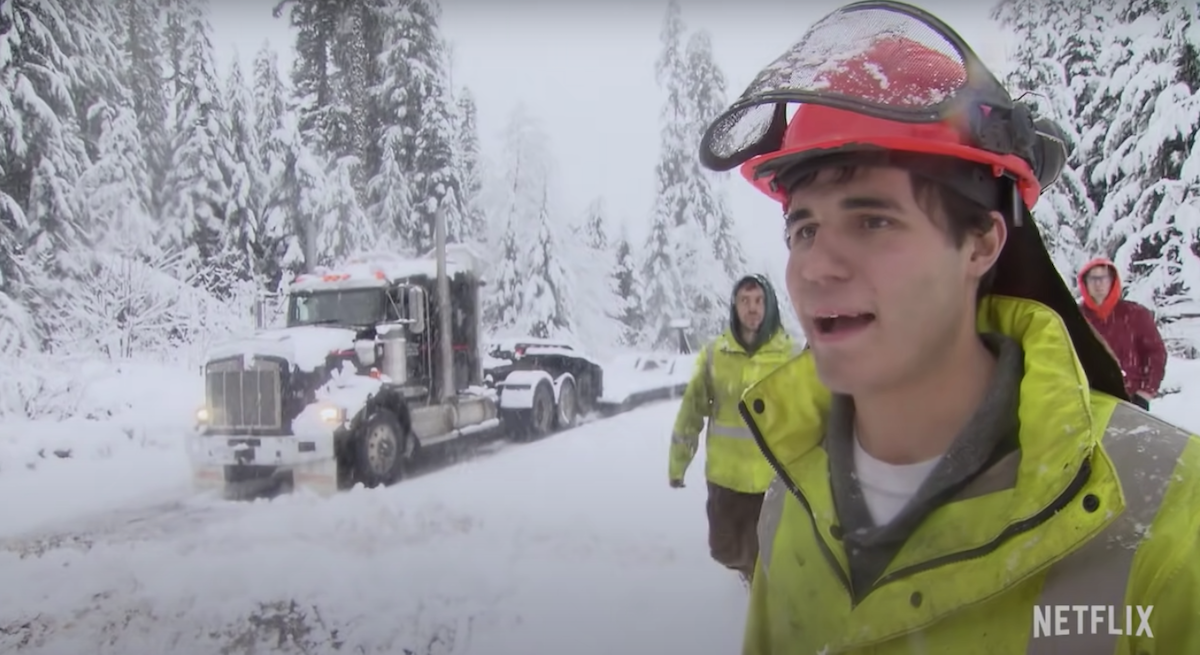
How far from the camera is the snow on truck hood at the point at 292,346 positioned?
614cm

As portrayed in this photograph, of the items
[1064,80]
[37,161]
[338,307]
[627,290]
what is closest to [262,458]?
[338,307]

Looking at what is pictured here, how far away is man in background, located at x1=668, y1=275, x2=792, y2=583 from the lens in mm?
3588

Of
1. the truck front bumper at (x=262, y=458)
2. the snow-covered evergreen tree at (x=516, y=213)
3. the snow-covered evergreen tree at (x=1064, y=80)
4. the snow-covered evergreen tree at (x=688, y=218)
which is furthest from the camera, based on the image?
the truck front bumper at (x=262, y=458)

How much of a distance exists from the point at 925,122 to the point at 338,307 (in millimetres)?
6438

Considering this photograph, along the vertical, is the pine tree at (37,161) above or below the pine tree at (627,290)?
above

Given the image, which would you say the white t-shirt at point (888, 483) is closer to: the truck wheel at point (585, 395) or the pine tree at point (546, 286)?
the pine tree at point (546, 286)

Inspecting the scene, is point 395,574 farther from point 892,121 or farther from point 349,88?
point 892,121

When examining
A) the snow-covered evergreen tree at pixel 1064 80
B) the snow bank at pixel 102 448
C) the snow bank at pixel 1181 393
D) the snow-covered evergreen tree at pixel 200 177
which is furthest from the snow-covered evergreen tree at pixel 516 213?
the snow bank at pixel 1181 393

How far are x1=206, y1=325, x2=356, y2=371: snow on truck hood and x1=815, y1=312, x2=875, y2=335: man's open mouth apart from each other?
5949 millimetres

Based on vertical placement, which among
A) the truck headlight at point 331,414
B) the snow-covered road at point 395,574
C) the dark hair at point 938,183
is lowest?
the snow-covered road at point 395,574

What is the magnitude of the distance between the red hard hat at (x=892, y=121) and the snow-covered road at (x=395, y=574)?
323 centimetres

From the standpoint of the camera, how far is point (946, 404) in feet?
3.49

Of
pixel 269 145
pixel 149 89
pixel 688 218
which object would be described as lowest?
pixel 688 218

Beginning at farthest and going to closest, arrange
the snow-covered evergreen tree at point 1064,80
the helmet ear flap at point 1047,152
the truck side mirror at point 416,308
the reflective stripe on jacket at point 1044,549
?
the truck side mirror at point 416,308
the snow-covered evergreen tree at point 1064,80
the helmet ear flap at point 1047,152
the reflective stripe on jacket at point 1044,549
